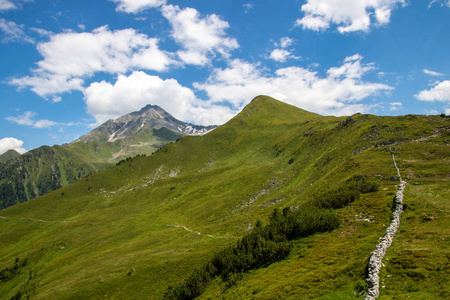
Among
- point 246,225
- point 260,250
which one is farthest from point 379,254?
point 246,225

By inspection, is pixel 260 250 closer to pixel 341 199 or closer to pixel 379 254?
pixel 341 199

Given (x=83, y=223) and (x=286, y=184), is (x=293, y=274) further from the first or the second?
(x=83, y=223)

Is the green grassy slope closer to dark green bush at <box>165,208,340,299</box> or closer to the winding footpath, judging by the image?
the winding footpath

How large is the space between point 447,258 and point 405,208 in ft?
45.5

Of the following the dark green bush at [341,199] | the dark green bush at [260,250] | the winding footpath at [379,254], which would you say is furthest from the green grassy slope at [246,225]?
the dark green bush at [341,199]

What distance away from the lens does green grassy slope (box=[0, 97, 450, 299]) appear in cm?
2520

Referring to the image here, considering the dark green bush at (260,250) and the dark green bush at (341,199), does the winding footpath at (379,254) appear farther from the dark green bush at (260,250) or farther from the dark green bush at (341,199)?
the dark green bush at (341,199)

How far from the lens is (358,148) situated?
84812 mm

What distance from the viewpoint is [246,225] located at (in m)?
68.9

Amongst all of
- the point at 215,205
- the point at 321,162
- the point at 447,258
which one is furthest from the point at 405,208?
the point at 215,205

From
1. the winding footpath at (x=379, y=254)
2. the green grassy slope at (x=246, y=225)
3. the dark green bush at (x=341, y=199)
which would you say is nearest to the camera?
the winding footpath at (x=379, y=254)

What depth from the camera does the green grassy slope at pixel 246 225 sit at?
2520 cm

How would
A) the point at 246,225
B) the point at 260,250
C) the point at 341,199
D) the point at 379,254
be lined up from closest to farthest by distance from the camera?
the point at 379,254, the point at 260,250, the point at 341,199, the point at 246,225

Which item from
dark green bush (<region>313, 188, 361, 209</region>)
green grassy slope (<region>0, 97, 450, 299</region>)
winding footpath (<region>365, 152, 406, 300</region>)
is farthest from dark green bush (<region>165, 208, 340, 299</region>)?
winding footpath (<region>365, 152, 406, 300</region>)
